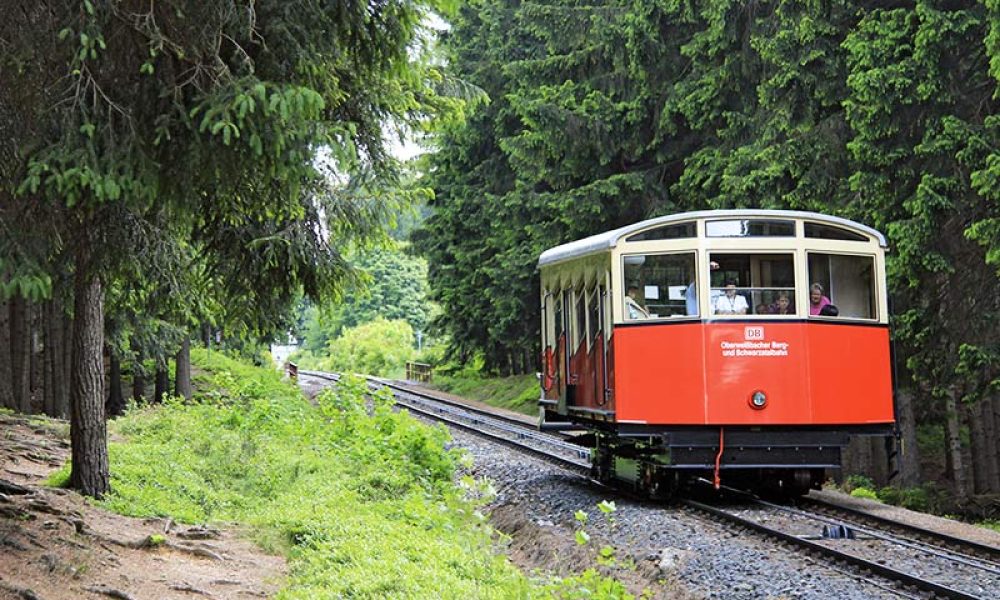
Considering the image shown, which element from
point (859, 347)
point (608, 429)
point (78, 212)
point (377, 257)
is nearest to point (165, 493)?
point (78, 212)

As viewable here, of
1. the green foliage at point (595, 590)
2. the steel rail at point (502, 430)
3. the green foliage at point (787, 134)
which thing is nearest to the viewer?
the green foliage at point (595, 590)

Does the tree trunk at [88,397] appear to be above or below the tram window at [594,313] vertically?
below

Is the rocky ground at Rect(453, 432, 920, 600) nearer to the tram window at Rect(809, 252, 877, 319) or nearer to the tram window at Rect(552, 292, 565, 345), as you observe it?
the tram window at Rect(552, 292, 565, 345)

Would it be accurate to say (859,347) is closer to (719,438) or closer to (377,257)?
(719,438)

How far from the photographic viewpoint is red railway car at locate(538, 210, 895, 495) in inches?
455

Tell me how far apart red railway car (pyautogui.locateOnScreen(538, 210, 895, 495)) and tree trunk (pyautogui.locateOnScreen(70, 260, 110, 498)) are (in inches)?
210

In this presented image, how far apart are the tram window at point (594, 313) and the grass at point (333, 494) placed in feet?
7.38

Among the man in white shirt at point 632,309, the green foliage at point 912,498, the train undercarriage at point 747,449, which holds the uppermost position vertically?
the man in white shirt at point 632,309

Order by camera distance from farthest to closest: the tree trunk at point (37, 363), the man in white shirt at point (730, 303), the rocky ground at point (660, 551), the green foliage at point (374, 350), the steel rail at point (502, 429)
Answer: the green foliage at point (374, 350), the tree trunk at point (37, 363), the steel rail at point (502, 429), the man in white shirt at point (730, 303), the rocky ground at point (660, 551)

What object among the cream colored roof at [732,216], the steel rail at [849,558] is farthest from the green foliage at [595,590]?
the cream colored roof at [732,216]

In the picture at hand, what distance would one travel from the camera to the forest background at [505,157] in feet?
20.3

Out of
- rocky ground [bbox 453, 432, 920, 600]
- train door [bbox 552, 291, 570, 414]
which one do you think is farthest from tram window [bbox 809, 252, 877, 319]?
train door [bbox 552, 291, 570, 414]

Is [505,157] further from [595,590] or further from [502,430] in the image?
[595,590]

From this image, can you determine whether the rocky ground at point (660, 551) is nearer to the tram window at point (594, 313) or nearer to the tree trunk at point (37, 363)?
the tram window at point (594, 313)
